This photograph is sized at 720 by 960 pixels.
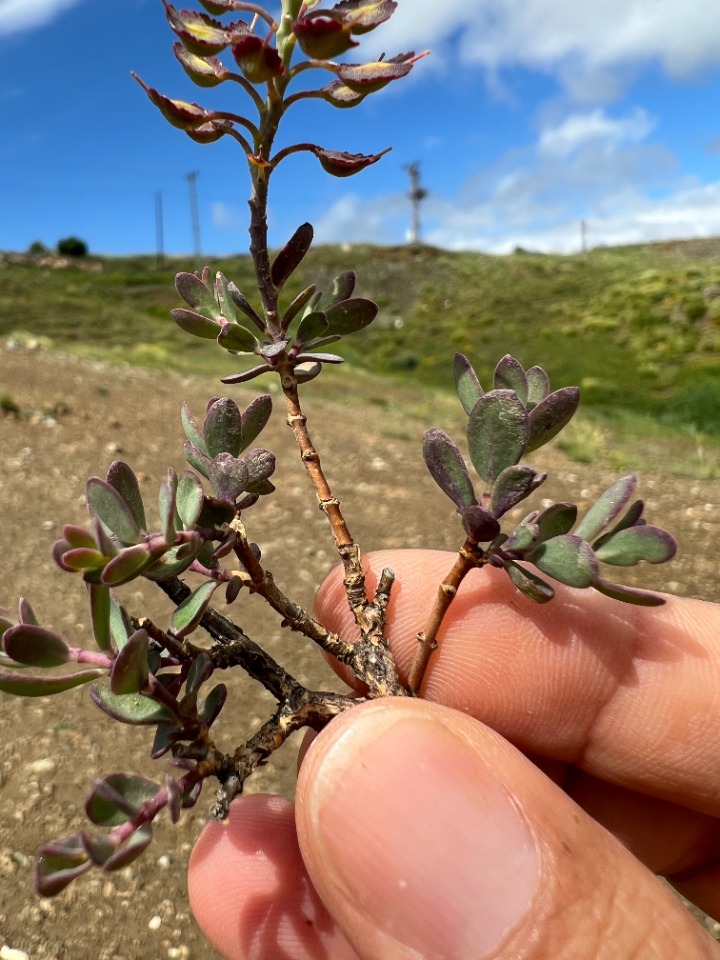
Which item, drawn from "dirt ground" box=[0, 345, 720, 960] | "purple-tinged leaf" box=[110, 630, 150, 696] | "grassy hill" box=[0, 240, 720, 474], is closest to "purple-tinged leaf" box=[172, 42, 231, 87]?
"purple-tinged leaf" box=[110, 630, 150, 696]

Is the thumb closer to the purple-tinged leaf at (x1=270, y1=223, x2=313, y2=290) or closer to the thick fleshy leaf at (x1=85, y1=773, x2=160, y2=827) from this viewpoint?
the thick fleshy leaf at (x1=85, y1=773, x2=160, y2=827)

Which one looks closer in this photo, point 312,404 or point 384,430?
point 384,430

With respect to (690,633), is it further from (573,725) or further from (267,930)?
(267,930)

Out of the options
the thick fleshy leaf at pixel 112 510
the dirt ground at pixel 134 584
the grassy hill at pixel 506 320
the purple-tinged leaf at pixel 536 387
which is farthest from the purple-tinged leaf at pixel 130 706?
the grassy hill at pixel 506 320

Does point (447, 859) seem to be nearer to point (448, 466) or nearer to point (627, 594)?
point (627, 594)

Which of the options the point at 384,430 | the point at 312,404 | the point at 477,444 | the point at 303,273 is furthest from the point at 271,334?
the point at 303,273

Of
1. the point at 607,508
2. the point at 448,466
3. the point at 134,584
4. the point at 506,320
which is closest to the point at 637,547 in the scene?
the point at 607,508

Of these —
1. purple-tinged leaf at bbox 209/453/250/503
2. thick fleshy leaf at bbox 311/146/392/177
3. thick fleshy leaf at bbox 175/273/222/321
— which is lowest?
purple-tinged leaf at bbox 209/453/250/503

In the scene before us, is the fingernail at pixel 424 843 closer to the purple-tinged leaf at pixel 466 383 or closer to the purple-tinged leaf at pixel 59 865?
the purple-tinged leaf at pixel 59 865
